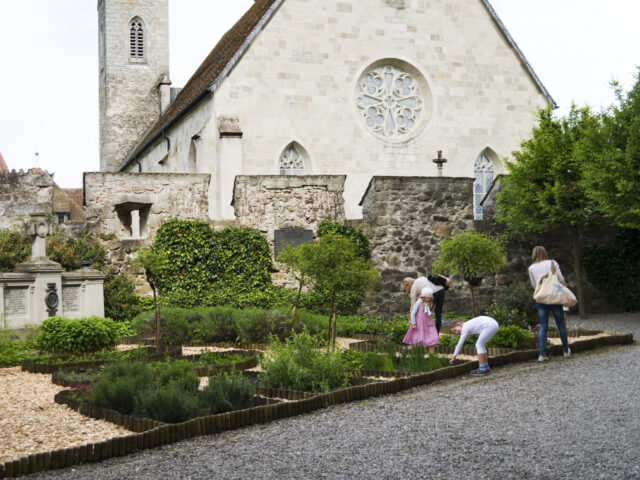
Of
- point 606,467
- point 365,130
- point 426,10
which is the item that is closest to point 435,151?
point 365,130

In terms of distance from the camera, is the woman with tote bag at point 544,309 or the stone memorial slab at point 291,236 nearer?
the woman with tote bag at point 544,309

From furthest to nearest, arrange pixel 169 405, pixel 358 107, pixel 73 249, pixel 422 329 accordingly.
Result: pixel 358 107 → pixel 73 249 → pixel 422 329 → pixel 169 405

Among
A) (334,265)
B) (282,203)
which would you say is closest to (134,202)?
(282,203)

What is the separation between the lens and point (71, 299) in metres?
14.0

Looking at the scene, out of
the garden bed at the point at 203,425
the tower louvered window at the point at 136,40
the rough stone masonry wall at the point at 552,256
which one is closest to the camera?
the garden bed at the point at 203,425

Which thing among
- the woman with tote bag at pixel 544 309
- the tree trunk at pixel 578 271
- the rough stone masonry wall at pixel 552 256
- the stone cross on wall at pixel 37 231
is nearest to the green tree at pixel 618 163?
the tree trunk at pixel 578 271

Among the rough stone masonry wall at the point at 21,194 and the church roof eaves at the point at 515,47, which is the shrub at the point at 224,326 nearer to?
the rough stone masonry wall at the point at 21,194

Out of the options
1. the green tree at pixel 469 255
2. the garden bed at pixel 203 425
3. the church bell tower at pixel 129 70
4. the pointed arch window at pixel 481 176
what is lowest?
the garden bed at pixel 203 425

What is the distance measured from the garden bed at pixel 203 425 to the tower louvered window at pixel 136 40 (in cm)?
3306

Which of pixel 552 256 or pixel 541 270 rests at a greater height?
pixel 552 256

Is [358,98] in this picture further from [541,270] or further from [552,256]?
[541,270]

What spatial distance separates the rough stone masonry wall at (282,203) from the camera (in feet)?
58.4

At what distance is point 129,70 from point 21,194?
21853 mm

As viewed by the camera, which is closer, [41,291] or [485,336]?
[485,336]
